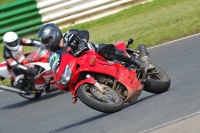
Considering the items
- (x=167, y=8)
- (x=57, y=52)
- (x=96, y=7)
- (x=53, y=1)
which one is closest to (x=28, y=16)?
(x=53, y=1)

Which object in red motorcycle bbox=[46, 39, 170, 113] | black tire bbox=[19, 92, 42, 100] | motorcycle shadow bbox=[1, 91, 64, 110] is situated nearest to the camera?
red motorcycle bbox=[46, 39, 170, 113]

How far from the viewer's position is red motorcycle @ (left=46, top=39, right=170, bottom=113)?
279 inches

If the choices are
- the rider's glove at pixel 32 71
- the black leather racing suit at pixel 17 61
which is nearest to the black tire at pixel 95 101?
the rider's glove at pixel 32 71

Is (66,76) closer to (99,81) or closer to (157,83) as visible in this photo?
(99,81)

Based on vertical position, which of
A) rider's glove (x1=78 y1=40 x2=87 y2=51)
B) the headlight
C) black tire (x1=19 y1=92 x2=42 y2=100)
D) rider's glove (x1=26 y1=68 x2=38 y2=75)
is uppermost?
rider's glove (x1=78 y1=40 x2=87 y2=51)

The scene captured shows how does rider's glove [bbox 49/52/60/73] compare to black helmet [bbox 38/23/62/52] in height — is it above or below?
below

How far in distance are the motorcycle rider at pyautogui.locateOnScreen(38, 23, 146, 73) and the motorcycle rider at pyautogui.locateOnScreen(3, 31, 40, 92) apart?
3.94m

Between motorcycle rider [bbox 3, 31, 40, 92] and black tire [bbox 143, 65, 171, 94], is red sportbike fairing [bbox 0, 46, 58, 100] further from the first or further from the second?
black tire [bbox 143, 65, 171, 94]

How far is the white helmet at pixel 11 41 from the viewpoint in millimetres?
11508

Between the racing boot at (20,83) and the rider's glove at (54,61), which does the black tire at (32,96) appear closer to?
the racing boot at (20,83)

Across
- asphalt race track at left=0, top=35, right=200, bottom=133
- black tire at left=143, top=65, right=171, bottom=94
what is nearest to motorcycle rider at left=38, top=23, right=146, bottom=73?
black tire at left=143, top=65, right=171, bottom=94

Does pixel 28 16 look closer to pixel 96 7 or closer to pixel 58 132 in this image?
pixel 96 7

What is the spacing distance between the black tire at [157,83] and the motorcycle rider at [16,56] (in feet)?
13.3

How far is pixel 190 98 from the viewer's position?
6.76m
